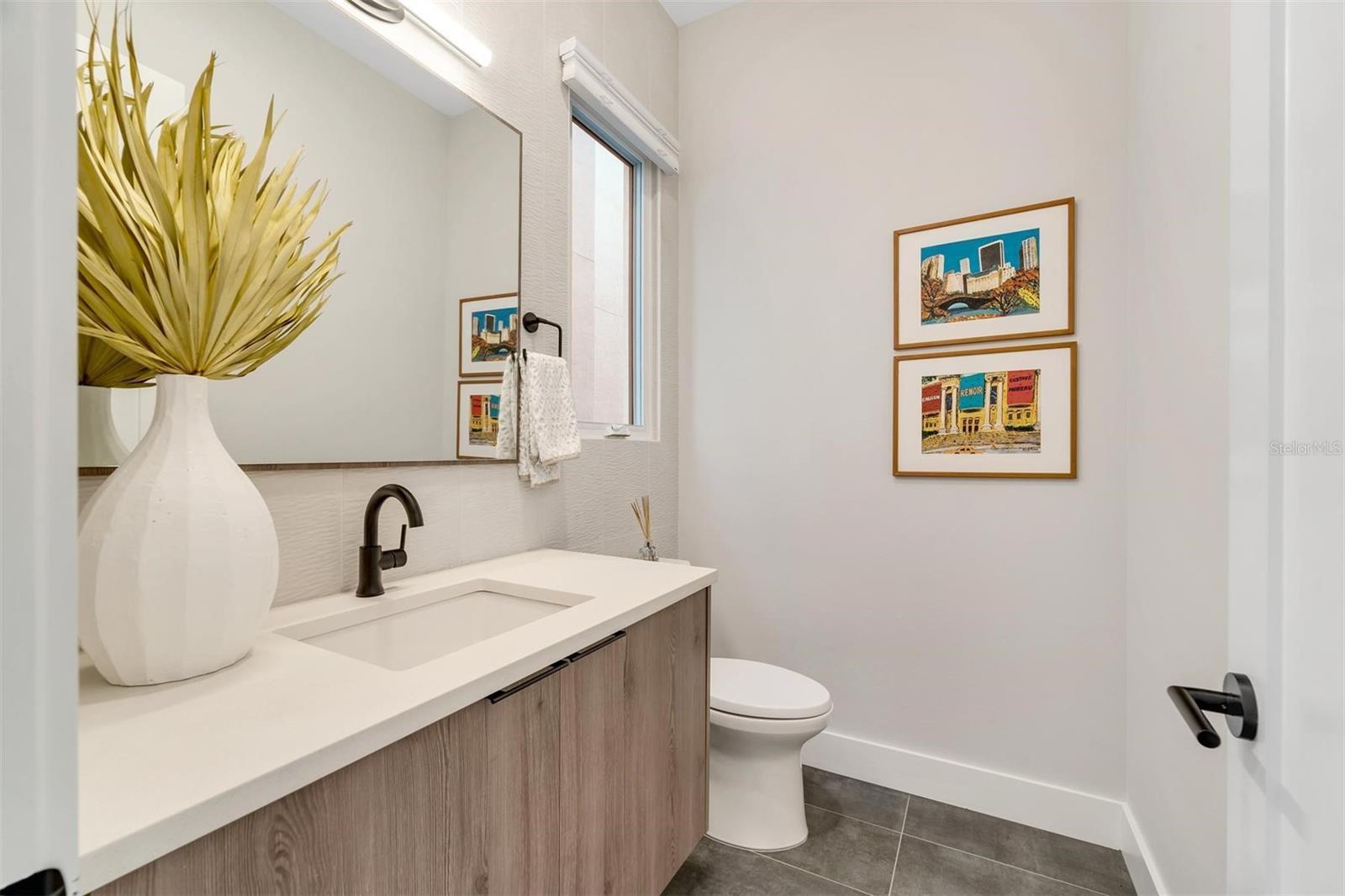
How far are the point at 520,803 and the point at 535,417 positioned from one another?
95 centimetres

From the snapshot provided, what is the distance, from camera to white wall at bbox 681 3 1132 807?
169 cm

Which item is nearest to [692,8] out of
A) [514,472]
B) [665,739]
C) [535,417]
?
[535,417]

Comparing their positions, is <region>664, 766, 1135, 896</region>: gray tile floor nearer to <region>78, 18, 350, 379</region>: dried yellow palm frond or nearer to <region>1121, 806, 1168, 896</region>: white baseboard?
<region>1121, 806, 1168, 896</region>: white baseboard

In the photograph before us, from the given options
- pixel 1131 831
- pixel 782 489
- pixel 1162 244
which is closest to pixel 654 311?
pixel 782 489

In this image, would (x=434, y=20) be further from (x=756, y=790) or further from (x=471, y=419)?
(x=756, y=790)

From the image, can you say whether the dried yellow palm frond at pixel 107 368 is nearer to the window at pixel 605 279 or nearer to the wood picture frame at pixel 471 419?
the wood picture frame at pixel 471 419

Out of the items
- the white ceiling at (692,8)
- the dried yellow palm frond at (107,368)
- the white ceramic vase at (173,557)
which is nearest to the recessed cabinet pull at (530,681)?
the white ceramic vase at (173,557)

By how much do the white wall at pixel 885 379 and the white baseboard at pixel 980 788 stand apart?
3cm

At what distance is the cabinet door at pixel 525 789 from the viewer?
30.9 inches

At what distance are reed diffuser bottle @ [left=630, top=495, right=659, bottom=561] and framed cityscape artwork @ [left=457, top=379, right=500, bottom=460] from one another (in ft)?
2.28

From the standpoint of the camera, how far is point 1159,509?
1.34 metres

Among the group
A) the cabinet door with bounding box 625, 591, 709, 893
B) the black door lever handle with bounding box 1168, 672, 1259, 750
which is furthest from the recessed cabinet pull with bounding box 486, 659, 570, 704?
the black door lever handle with bounding box 1168, 672, 1259, 750

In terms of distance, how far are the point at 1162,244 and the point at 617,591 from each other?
1479 mm

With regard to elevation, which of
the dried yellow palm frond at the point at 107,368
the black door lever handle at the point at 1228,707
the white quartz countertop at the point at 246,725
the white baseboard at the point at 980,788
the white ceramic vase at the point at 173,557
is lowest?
the white baseboard at the point at 980,788
